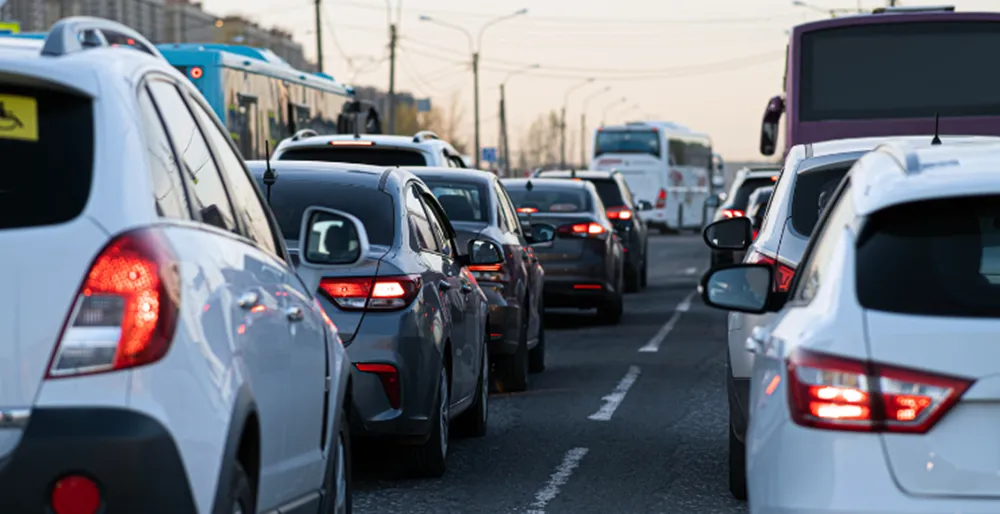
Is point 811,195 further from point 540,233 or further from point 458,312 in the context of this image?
point 540,233

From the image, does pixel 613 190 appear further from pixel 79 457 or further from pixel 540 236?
pixel 79 457

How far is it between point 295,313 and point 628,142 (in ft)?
196

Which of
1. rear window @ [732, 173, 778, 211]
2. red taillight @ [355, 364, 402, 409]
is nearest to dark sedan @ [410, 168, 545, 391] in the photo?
red taillight @ [355, 364, 402, 409]

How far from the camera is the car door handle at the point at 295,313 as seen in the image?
219 inches

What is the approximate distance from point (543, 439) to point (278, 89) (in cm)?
1788

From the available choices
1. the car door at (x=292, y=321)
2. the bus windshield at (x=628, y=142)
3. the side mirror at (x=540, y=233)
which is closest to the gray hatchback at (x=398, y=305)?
the car door at (x=292, y=321)

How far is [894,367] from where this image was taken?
418cm

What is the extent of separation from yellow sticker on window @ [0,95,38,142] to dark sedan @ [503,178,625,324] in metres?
16.2

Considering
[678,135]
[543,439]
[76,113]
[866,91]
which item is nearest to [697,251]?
[678,135]

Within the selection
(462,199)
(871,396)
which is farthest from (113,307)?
(462,199)

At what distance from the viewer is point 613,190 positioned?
27.0m

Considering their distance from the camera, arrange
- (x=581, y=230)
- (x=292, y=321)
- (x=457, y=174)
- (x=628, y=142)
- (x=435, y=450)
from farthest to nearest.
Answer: (x=628, y=142)
(x=581, y=230)
(x=457, y=174)
(x=435, y=450)
(x=292, y=321)

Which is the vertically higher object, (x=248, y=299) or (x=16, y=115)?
(x=16, y=115)

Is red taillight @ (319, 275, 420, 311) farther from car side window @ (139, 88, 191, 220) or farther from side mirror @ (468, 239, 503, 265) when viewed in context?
car side window @ (139, 88, 191, 220)
